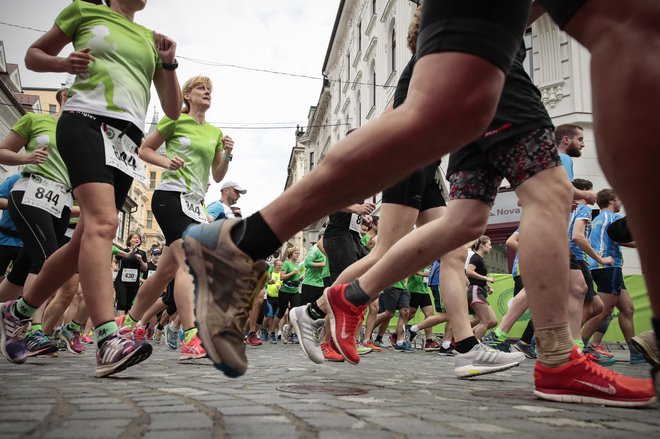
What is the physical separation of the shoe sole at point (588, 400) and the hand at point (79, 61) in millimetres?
2617

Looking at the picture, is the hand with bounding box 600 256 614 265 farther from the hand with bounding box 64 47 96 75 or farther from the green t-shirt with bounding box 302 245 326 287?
the hand with bounding box 64 47 96 75

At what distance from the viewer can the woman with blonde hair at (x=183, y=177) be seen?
4082mm

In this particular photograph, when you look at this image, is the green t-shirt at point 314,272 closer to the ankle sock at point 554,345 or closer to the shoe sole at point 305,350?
the shoe sole at point 305,350

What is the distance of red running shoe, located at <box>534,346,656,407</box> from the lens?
1965 millimetres

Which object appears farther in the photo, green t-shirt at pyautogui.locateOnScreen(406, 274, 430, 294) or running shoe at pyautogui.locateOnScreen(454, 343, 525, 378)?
green t-shirt at pyautogui.locateOnScreen(406, 274, 430, 294)

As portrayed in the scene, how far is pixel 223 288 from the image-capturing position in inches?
60.7

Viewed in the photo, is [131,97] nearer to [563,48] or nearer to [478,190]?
[478,190]

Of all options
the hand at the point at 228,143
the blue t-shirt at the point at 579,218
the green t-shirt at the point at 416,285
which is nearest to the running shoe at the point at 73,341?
the hand at the point at 228,143

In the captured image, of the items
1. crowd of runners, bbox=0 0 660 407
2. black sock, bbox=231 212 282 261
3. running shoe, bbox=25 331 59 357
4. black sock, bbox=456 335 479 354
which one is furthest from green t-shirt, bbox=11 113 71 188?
black sock, bbox=231 212 282 261

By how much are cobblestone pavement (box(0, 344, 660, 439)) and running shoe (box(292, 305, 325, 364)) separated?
1.82 feet

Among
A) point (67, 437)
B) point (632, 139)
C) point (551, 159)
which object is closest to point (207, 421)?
point (67, 437)

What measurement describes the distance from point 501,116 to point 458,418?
1419 mm

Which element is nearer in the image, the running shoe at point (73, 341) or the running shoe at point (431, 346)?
the running shoe at point (73, 341)

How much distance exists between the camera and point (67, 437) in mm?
1230
